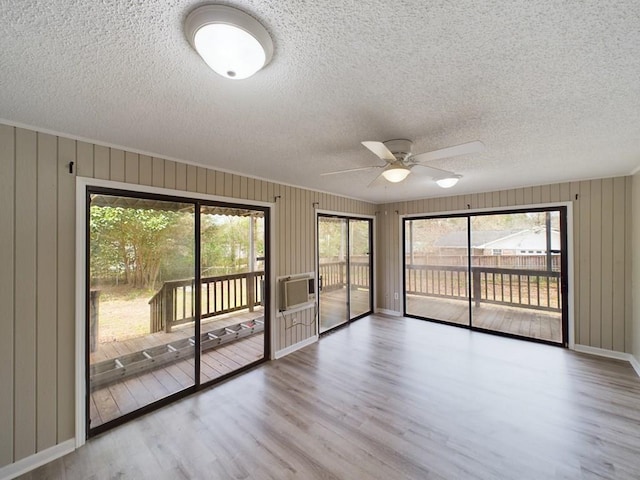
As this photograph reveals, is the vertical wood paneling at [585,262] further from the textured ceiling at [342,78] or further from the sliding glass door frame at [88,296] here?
the sliding glass door frame at [88,296]

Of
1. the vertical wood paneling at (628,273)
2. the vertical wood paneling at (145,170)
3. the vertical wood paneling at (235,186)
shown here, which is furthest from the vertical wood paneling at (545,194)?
the vertical wood paneling at (145,170)

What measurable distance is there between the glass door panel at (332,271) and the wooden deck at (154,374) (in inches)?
57.7

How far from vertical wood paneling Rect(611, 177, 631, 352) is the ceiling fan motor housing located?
3577mm

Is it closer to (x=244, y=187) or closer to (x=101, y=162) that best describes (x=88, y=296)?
(x=101, y=162)

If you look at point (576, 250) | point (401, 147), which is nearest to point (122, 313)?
point (401, 147)

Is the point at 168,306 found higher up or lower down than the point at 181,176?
lower down

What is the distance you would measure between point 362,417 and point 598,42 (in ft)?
9.74

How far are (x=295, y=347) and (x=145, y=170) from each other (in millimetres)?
3039

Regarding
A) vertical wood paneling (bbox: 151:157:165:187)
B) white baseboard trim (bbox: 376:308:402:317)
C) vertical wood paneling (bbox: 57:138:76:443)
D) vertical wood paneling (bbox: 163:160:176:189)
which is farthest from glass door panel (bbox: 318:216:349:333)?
vertical wood paneling (bbox: 57:138:76:443)

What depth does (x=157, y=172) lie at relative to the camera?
2.67 m

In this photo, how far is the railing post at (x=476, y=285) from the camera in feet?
15.9

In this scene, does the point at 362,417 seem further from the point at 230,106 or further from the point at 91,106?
the point at 91,106

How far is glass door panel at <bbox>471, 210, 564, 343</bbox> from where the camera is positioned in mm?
4168

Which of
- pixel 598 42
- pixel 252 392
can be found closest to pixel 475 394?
pixel 252 392
